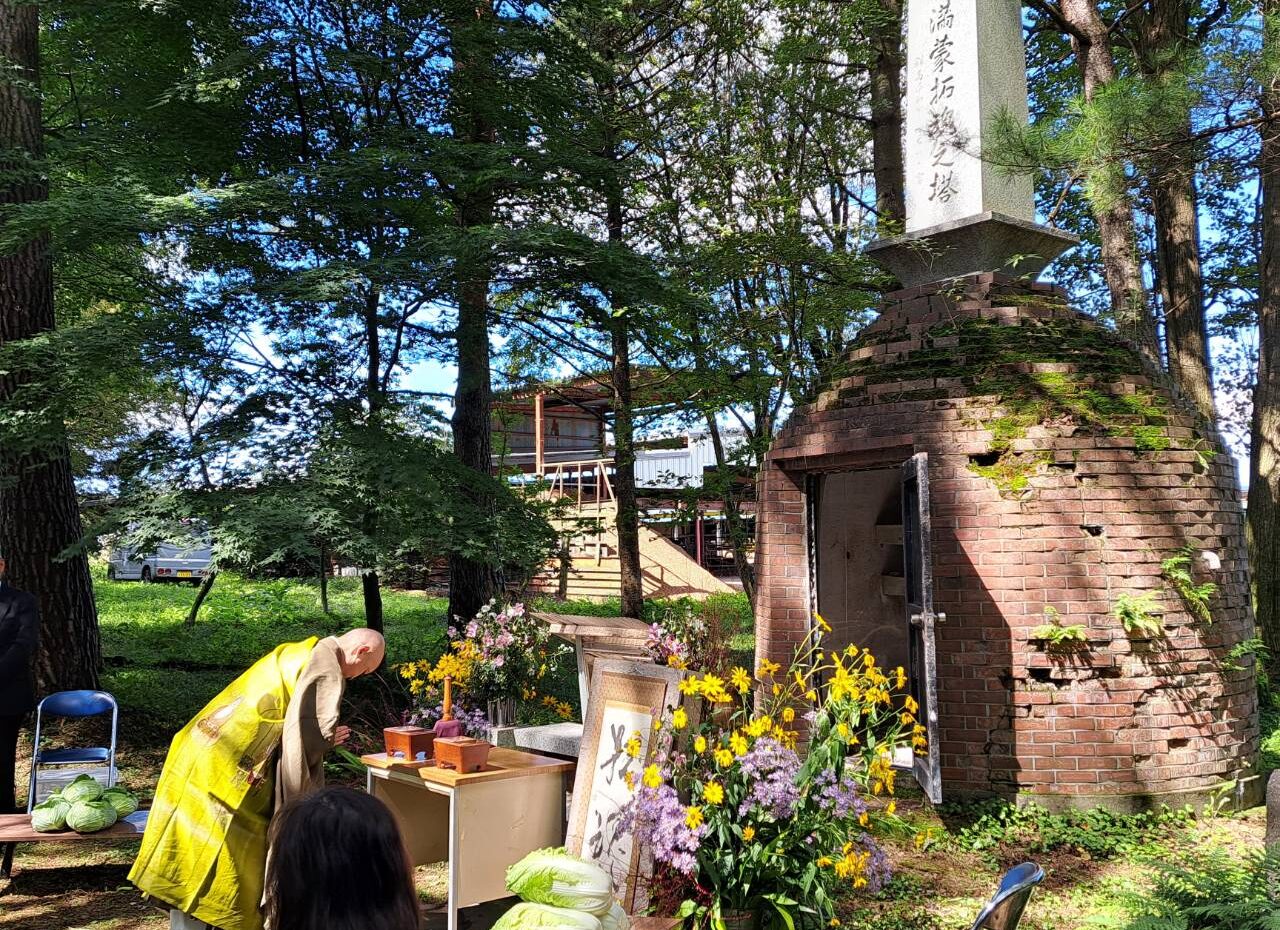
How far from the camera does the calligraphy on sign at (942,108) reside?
7.63 m

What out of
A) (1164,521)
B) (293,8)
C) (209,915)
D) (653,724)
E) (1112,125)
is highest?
(293,8)

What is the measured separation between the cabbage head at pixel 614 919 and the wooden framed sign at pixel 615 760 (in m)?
0.93

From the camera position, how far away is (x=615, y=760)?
15.9 feet

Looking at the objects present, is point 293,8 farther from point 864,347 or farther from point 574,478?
point 574,478

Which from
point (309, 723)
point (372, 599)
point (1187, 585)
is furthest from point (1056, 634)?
point (372, 599)

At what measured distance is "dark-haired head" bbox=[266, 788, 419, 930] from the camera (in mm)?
1988

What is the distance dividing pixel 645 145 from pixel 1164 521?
30.7 feet

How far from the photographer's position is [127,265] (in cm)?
925

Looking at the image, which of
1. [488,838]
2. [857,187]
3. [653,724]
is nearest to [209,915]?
[488,838]

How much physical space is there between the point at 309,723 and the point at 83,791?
2668 millimetres

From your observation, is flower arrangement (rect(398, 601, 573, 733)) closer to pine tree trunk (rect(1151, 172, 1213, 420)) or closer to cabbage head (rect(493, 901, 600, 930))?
cabbage head (rect(493, 901, 600, 930))

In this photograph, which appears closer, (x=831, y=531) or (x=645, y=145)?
(x=831, y=531)

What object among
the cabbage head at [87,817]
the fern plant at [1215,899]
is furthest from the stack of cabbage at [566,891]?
the cabbage head at [87,817]

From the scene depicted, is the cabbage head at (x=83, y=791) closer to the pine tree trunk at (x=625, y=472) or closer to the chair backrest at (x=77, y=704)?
the chair backrest at (x=77, y=704)
